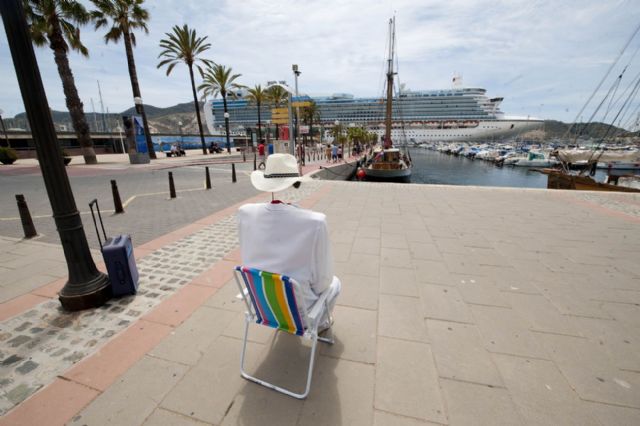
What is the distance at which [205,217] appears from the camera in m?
6.49

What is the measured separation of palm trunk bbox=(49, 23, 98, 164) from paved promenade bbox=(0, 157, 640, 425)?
18.7 m

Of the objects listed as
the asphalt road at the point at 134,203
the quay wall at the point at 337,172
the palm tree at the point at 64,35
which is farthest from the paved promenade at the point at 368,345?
the palm tree at the point at 64,35

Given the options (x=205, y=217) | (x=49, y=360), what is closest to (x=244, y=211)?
(x=49, y=360)

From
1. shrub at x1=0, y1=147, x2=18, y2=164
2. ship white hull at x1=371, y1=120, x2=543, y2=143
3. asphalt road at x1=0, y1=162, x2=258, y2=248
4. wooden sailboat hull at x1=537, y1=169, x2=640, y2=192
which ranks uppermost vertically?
ship white hull at x1=371, y1=120, x2=543, y2=143

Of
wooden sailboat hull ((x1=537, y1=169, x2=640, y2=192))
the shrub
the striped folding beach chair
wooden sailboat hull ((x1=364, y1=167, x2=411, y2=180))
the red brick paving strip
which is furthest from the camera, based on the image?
wooden sailboat hull ((x1=364, y1=167, x2=411, y2=180))

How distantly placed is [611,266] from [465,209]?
349 centimetres

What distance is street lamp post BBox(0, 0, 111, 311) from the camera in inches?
96.0

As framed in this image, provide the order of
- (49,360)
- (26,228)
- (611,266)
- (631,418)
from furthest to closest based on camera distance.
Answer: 1. (26,228)
2. (611,266)
3. (49,360)
4. (631,418)

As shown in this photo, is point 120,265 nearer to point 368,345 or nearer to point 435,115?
point 368,345

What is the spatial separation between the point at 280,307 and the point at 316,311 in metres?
0.29

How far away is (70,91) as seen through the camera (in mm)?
17500

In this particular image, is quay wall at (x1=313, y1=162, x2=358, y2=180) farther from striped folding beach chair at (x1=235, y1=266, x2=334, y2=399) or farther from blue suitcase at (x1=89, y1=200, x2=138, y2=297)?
striped folding beach chair at (x1=235, y1=266, x2=334, y2=399)

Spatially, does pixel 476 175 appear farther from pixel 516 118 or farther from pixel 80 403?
pixel 516 118

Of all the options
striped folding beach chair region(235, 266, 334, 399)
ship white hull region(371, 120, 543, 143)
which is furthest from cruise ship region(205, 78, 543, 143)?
striped folding beach chair region(235, 266, 334, 399)
